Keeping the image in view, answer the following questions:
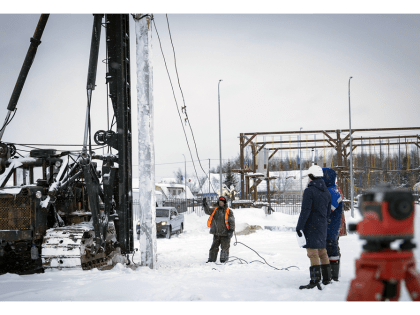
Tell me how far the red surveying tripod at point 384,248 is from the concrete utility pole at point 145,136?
231 inches

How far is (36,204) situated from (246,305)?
5122 mm

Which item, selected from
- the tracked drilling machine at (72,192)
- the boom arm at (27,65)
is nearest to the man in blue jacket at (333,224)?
the tracked drilling machine at (72,192)

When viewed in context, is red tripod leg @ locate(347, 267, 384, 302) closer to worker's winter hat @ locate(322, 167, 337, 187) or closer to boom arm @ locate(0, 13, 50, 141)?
worker's winter hat @ locate(322, 167, 337, 187)

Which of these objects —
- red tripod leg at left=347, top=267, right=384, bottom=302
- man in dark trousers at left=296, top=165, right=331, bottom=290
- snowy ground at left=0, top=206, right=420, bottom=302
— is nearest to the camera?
red tripod leg at left=347, top=267, right=384, bottom=302

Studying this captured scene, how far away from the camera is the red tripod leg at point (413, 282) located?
191 centimetres

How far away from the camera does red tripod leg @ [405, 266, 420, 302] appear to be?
1913 mm

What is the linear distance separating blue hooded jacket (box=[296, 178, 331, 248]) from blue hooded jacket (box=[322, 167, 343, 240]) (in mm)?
339

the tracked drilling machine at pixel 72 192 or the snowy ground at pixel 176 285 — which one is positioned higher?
the tracked drilling machine at pixel 72 192

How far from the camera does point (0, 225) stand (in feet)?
21.8

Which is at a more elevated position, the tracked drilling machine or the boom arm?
the boom arm

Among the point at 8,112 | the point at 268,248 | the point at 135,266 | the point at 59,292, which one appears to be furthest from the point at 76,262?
the point at 268,248

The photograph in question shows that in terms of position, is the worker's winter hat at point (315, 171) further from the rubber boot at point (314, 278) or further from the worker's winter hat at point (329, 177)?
the rubber boot at point (314, 278)

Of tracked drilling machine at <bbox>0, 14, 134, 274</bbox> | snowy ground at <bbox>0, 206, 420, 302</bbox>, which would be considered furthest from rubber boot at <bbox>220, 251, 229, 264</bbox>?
tracked drilling machine at <bbox>0, 14, 134, 274</bbox>

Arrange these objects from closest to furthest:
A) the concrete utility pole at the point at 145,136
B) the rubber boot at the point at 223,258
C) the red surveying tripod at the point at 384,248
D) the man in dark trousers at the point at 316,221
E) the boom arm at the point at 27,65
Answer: the red surveying tripod at the point at 384,248 < the man in dark trousers at the point at 316,221 < the boom arm at the point at 27,65 < the concrete utility pole at the point at 145,136 < the rubber boot at the point at 223,258
